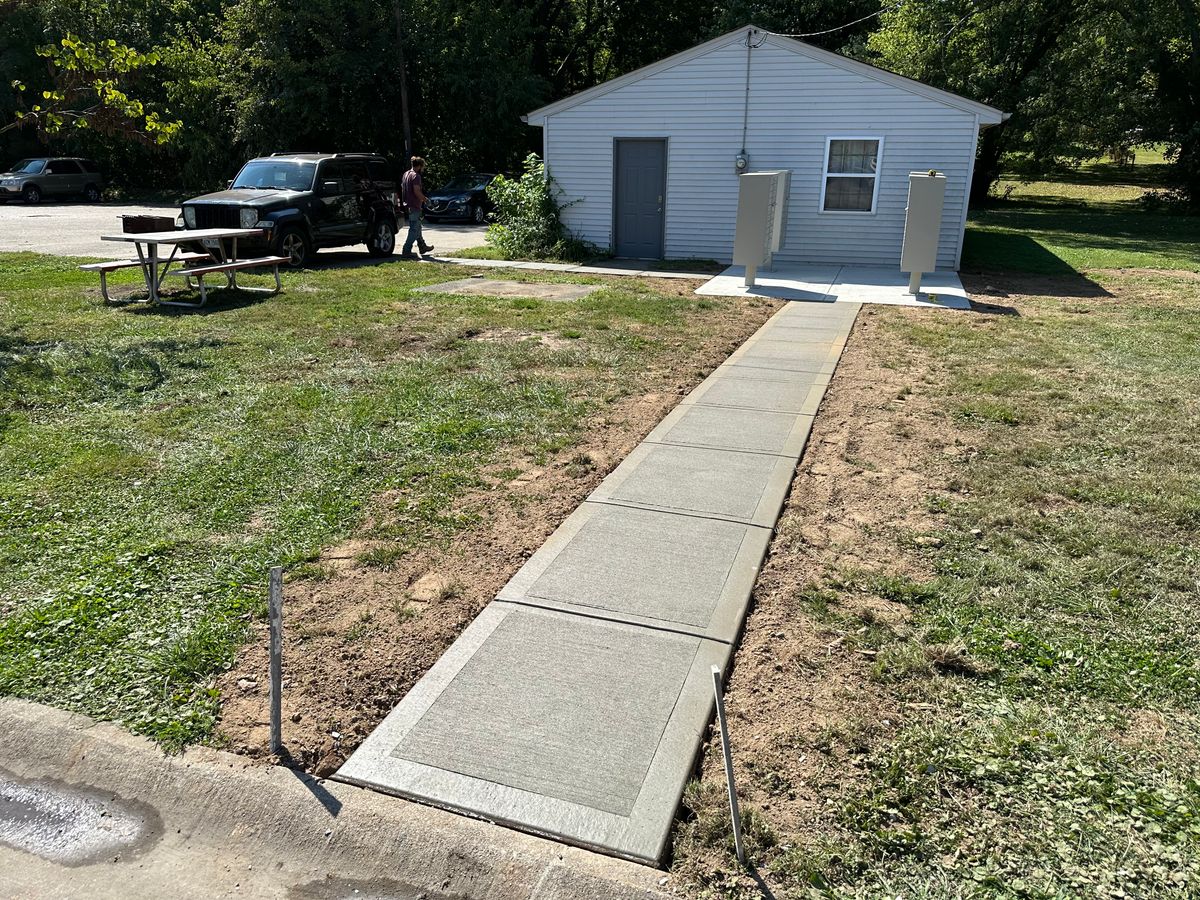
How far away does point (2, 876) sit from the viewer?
2.51m

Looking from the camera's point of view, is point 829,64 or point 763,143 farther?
point 763,143

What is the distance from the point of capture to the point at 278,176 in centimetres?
1541

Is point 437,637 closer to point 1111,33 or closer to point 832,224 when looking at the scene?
point 832,224

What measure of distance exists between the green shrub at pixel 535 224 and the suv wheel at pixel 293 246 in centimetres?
388

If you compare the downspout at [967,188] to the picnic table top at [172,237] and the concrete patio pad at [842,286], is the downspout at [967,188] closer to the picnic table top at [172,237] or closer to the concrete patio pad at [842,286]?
the concrete patio pad at [842,286]

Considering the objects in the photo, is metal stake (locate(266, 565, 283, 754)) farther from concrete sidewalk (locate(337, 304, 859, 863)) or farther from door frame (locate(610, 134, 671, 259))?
door frame (locate(610, 134, 671, 259))

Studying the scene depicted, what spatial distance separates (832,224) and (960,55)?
16.1 m

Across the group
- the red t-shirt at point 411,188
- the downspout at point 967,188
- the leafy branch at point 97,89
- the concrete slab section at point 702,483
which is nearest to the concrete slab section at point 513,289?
the red t-shirt at point 411,188

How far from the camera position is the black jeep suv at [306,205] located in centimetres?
1405

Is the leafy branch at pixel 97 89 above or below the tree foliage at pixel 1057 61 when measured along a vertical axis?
below

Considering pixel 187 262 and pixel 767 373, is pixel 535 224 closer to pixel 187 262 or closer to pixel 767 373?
pixel 187 262

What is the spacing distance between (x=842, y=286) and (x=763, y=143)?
12.6 ft

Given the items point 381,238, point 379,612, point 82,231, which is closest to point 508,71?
point 82,231

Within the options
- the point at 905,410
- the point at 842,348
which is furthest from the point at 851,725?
the point at 842,348
